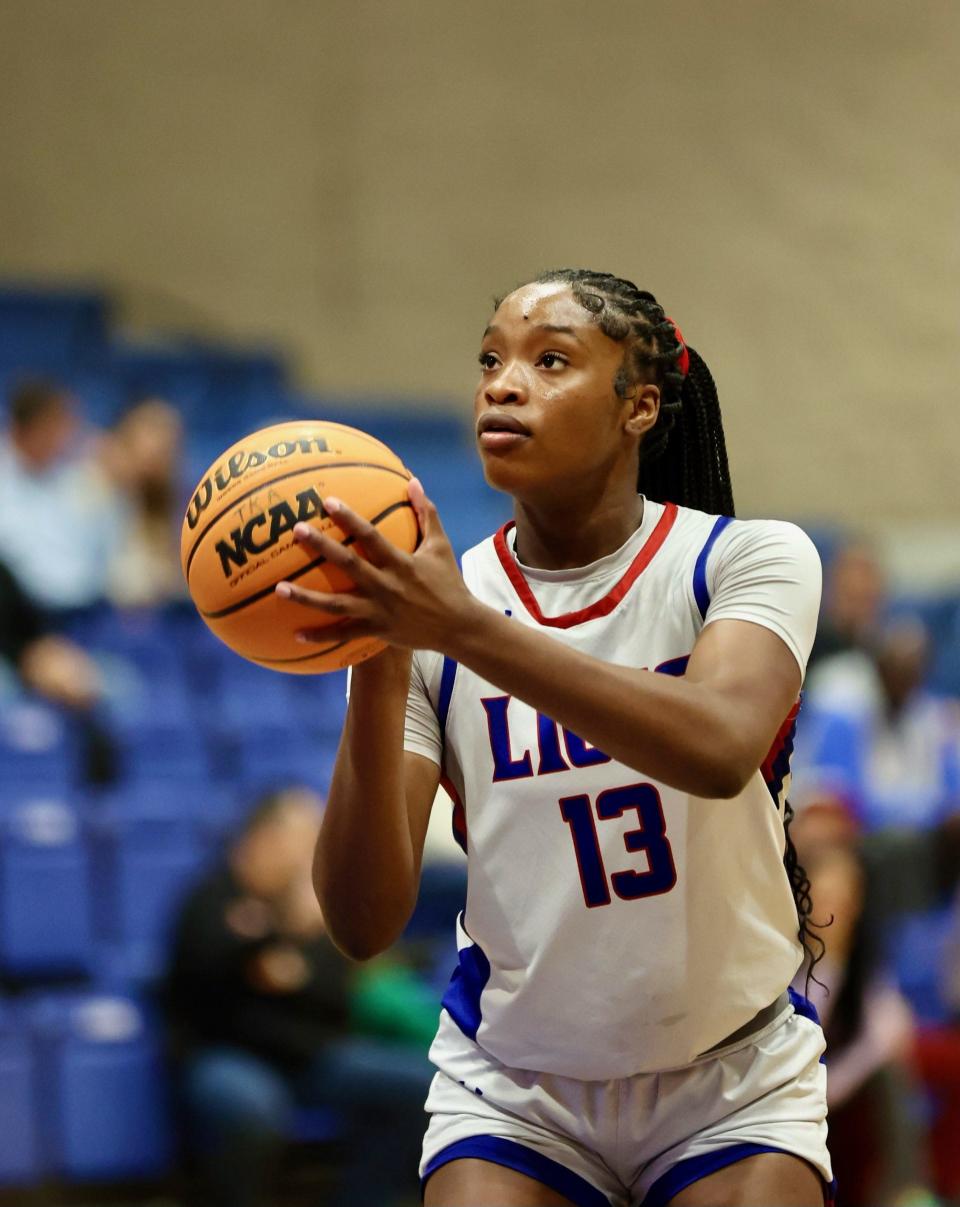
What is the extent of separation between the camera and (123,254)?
9.88 meters

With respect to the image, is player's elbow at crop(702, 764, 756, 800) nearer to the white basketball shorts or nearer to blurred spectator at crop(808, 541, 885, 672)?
the white basketball shorts

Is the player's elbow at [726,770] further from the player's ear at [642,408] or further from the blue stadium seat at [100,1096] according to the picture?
the blue stadium seat at [100,1096]

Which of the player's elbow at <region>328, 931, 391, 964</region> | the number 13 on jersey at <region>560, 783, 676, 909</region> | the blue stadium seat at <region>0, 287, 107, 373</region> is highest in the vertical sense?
the blue stadium seat at <region>0, 287, 107, 373</region>

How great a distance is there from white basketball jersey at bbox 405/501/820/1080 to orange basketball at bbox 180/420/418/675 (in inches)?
12.7

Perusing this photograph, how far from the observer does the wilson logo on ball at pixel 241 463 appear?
2.05 metres

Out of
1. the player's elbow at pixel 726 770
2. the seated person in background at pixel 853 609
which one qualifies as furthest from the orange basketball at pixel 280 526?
the seated person in background at pixel 853 609

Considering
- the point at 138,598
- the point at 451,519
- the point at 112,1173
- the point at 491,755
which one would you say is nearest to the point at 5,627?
the point at 138,598

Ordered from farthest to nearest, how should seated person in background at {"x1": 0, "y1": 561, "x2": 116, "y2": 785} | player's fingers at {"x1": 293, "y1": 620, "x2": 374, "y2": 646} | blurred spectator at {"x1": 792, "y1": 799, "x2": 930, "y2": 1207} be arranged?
1. seated person in background at {"x1": 0, "y1": 561, "x2": 116, "y2": 785}
2. blurred spectator at {"x1": 792, "y1": 799, "x2": 930, "y2": 1207}
3. player's fingers at {"x1": 293, "y1": 620, "x2": 374, "y2": 646}

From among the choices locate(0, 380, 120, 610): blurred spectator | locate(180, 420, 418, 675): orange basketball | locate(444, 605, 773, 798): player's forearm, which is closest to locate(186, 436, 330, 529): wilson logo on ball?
locate(180, 420, 418, 675): orange basketball

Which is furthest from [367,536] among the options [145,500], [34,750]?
[145,500]

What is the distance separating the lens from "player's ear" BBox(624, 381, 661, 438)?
2.41m

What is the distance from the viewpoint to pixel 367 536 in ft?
5.96

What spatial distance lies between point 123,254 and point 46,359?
1.26 m

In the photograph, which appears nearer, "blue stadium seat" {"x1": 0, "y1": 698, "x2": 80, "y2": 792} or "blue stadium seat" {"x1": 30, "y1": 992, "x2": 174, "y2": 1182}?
"blue stadium seat" {"x1": 30, "y1": 992, "x2": 174, "y2": 1182}
